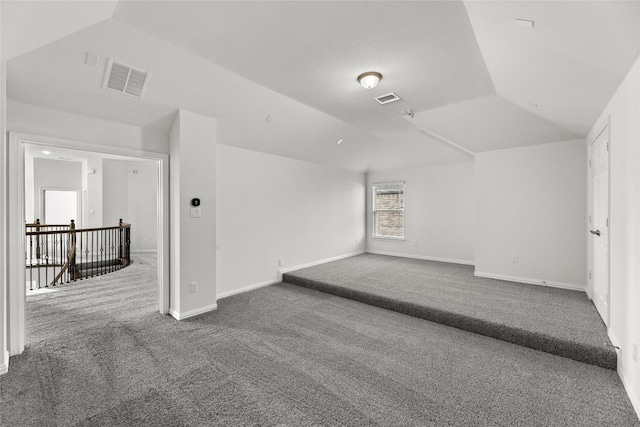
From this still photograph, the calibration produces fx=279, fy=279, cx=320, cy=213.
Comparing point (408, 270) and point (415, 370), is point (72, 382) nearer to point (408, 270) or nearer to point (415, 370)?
point (415, 370)

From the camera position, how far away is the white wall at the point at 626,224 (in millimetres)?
1889

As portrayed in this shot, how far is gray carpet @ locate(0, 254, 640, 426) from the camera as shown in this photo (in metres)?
1.81

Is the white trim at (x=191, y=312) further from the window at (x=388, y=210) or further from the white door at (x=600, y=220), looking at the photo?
the window at (x=388, y=210)

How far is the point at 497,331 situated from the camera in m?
2.89

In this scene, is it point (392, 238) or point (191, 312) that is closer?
point (191, 312)

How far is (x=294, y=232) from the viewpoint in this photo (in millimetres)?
5414

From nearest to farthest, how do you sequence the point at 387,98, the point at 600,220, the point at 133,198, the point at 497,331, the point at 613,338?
the point at 613,338, the point at 497,331, the point at 600,220, the point at 387,98, the point at 133,198

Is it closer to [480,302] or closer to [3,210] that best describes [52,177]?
[3,210]

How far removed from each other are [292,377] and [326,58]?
286 cm

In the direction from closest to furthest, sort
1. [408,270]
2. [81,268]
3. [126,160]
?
[408,270] < [81,268] < [126,160]

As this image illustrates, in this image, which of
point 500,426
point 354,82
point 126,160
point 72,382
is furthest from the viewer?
point 126,160

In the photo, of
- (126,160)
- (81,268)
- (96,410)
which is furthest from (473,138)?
(126,160)

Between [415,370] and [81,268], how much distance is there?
273 inches

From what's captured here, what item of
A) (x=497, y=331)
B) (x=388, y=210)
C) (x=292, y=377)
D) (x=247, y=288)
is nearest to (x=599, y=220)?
(x=497, y=331)
